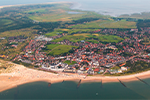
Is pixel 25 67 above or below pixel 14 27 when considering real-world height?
below

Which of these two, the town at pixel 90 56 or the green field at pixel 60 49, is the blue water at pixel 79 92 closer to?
the town at pixel 90 56

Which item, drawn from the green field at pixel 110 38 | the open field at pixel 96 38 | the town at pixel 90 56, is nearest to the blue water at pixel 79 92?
the town at pixel 90 56

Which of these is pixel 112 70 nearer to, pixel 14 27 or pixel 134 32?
pixel 134 32

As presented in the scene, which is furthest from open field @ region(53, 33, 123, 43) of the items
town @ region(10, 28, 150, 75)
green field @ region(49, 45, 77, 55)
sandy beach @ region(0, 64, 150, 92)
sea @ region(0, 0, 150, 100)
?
sea @ region(0, 0, 150, 100)

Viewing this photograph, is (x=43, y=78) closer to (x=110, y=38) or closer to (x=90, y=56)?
(x=90, y=56)

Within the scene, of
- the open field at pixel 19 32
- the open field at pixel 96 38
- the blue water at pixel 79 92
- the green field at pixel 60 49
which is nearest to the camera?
the blue water at pixel 79 92

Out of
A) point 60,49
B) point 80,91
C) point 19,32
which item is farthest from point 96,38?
point 19,32

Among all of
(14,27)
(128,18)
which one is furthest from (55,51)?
(128,18)
